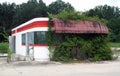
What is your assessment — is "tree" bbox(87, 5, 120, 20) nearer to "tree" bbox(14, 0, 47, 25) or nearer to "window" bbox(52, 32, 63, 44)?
"tree" bbox(14, 0, 47, 25)

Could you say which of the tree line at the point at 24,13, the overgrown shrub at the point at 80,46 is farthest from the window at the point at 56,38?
the tree line at the point at 24,13

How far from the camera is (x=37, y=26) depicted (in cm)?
2555

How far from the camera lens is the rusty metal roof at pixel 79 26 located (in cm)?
2470

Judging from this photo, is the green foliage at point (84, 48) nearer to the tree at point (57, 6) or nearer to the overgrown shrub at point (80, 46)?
the overgrown shrub at point (80, 46)

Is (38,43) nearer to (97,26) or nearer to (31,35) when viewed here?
(31,35)

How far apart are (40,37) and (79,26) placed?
3.28 meters

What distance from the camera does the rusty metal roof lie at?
81.0 feet

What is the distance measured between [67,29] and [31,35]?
12.7 feet

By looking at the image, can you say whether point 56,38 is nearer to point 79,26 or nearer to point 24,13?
point 79,26

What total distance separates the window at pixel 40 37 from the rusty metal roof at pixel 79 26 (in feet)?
5.07

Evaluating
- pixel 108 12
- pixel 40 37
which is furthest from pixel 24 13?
pixel 40 37

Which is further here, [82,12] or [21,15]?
[21,15]

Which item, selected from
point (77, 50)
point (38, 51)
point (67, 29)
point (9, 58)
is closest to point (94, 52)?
point (77, 50)

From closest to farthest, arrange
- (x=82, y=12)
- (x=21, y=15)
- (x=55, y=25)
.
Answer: (x=55, y=25) < (x=82, y=12) < (x=21, y=15)
